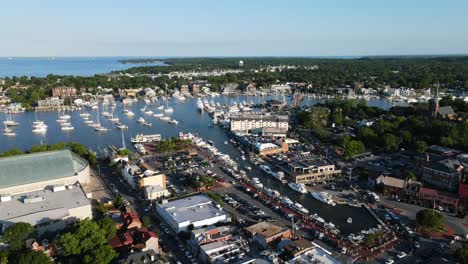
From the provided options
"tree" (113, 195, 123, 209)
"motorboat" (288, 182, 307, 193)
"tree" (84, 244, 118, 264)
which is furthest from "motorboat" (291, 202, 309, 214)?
"tree" (84, 244, 118, 264)

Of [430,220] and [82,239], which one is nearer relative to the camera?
[82,239]

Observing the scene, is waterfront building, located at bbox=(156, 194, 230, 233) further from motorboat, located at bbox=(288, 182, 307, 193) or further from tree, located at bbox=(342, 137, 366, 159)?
tree, located at bbox=(342, 137, 366, 159)

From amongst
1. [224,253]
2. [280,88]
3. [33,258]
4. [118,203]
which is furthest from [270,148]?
[280,88]

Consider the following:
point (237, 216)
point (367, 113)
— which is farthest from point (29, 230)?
point (367, 113)

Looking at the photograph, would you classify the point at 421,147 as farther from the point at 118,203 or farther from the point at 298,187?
the point at 118,203

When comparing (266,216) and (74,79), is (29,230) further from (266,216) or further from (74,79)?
(74,79)

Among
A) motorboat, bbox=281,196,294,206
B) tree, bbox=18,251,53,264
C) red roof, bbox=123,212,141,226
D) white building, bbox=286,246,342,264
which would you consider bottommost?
motorboat, bbox=281,196,294,206

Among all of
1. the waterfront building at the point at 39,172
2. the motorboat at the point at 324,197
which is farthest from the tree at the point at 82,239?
the motorboat at the point at 324,197
